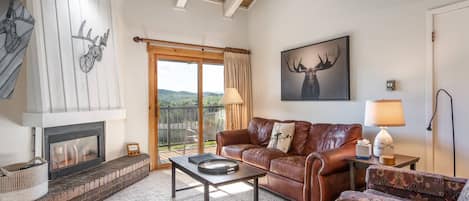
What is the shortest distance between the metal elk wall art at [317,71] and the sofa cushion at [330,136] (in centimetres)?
51

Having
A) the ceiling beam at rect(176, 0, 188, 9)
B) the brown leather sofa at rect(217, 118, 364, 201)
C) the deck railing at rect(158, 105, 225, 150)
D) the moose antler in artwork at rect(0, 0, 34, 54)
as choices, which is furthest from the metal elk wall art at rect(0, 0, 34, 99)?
the brown leather sofa at rect(217, 118, 364, 201)

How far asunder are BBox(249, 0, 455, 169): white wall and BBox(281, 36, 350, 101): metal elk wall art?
0.10 meters

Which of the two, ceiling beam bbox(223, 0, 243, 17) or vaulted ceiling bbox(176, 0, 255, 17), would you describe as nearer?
vaulted ceiling bbox(176, 0, 255, 17)

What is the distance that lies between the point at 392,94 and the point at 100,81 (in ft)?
11.6

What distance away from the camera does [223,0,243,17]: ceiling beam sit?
4.80m

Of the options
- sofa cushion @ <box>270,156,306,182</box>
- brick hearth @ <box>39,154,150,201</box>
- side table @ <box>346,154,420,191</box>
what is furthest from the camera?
sofa cushion @ <box>270,156,306,182</box>

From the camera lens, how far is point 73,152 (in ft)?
10.6

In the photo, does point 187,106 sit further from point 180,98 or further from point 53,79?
point 53,79

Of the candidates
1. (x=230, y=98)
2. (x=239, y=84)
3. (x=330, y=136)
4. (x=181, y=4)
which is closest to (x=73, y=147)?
(x=230, y=98)

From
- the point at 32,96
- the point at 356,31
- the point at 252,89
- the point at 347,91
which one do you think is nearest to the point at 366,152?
the point at 347,91

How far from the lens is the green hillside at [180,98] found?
14.9 ft

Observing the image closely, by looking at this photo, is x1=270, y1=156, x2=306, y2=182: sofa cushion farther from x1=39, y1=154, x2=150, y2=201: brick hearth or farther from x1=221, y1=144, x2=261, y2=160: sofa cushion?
x1=39, y1=154, x2=150, y2=201: brick hearth

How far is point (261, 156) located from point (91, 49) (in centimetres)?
246

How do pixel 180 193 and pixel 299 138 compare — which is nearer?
pixel 180 193
